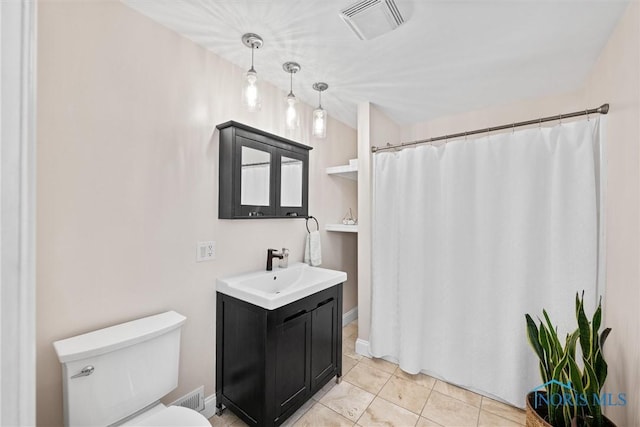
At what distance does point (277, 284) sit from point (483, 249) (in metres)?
1.50

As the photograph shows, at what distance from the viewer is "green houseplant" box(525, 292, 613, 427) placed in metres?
1.20

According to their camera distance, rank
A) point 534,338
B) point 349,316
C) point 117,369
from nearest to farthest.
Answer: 1. point 117,369
2. point 534,338
3. point 349,316

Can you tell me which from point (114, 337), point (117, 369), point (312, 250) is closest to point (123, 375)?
point (117, 369)

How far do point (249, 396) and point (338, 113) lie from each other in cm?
244

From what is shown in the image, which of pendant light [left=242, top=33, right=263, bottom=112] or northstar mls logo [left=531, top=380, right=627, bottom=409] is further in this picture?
pendant light [left=242, top=33, right=263, bottom=112]

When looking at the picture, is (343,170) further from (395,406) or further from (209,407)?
(209,407)

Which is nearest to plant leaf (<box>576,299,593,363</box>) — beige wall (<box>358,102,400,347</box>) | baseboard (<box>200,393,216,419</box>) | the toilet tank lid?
beige wall (<box>358,102,400,347</box>)

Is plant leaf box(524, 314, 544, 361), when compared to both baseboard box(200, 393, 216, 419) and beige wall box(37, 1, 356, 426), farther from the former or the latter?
baseboard box(200, 393, 216, 419)

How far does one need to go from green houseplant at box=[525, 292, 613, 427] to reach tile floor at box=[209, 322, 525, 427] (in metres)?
0.47

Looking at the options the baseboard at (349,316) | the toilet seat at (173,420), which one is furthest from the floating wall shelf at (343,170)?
the toilet seat at (173,420)

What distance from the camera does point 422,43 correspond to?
1.62 meters

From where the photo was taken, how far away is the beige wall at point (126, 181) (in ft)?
3.82

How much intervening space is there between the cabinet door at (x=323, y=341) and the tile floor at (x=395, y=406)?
0.52ft

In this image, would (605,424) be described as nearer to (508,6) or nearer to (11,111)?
(508,6)
